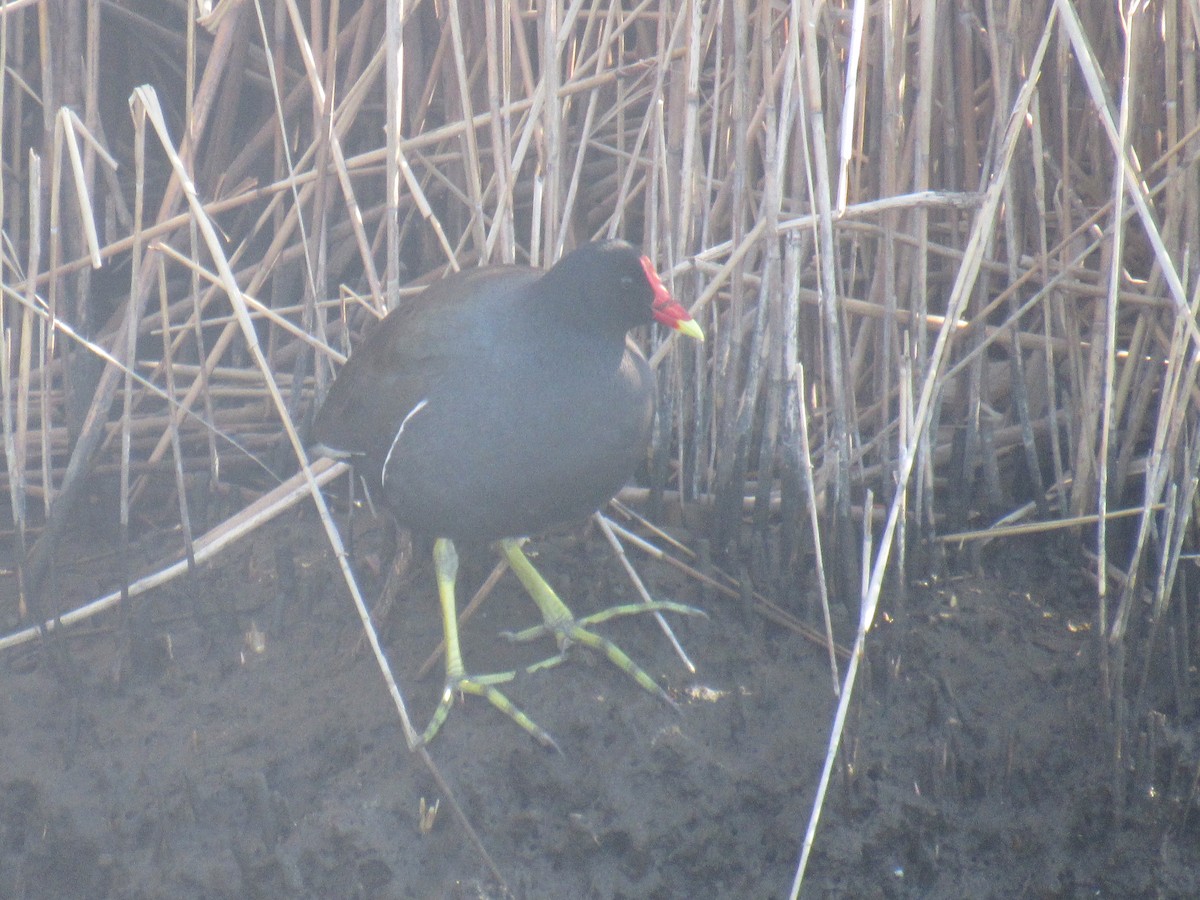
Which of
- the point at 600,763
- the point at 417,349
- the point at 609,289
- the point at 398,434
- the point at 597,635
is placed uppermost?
the point at 609,289

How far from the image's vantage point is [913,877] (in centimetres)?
236

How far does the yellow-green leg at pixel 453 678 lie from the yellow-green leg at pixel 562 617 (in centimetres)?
13

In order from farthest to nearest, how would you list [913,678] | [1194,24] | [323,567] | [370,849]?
[323,567]
[913,678]
[1194,24]
[370,849]

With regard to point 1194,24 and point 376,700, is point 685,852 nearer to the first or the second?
point 376,700

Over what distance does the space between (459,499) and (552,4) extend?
1.04 metres

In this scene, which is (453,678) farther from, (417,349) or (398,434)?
(417,349)

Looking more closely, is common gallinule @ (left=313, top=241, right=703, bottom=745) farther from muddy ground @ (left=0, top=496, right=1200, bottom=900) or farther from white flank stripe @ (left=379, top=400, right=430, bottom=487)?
muddy ground @ (left=0, top=496, right=1200, bottom=900)

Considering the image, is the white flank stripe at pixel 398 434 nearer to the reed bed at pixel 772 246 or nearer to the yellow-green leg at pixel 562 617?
the reed bed at pixel 772 246

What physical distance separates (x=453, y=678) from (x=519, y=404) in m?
0.59

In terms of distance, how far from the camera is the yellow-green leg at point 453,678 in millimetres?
2523

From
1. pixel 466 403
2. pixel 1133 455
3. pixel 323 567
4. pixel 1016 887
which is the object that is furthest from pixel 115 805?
pixel 1133 455

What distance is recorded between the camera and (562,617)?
278cm

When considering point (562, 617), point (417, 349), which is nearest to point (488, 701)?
point (562, 617)

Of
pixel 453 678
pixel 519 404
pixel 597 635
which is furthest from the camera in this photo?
pixel 597 635
